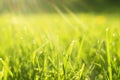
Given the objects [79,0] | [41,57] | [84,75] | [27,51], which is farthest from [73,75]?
[79,0]

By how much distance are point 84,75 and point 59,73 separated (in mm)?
108

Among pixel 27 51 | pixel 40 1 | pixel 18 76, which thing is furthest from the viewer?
pixel 40 1

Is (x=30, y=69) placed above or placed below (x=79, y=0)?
above

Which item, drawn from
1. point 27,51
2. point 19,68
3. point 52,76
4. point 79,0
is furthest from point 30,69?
point 79,0

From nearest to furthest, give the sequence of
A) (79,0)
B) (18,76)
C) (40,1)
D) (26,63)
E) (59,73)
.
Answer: (59,73) < (18,76) < (26,63) < (40,1) < (79,0)

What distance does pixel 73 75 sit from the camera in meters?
1.08

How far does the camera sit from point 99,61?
131cm

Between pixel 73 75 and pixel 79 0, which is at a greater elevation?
pixel 73 75

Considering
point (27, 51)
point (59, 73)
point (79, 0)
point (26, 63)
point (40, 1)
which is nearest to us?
point (59, 73)

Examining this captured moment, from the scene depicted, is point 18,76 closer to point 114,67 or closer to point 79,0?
point 114,67

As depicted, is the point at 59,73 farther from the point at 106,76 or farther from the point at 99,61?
the point at 99,61

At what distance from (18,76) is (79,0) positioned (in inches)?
565

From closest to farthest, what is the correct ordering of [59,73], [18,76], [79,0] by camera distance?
[59,73] → [18,76] → [79,0]

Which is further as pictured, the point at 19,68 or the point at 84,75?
the point at 19,68
